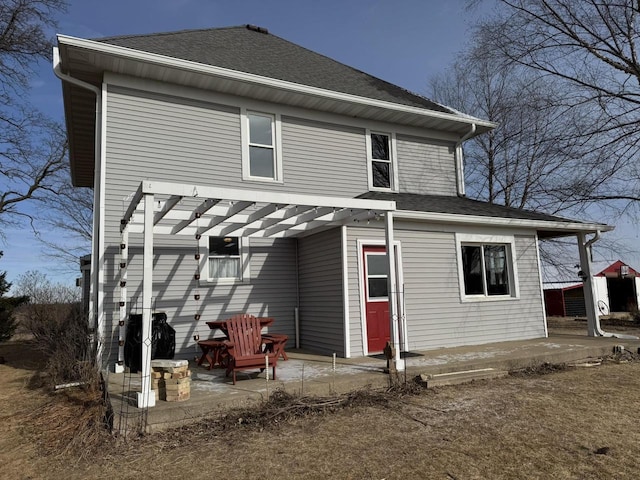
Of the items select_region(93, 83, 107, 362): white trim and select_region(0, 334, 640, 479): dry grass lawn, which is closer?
select_region(0, 334, 640, 479): dry grass lawn

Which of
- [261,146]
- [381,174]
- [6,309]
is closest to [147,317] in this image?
[261,146]

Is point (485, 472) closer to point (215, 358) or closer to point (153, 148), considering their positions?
point (215, 358)

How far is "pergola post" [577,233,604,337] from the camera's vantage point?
10297 mm

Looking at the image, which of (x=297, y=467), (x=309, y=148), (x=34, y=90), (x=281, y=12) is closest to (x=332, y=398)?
(x=297, y=467)

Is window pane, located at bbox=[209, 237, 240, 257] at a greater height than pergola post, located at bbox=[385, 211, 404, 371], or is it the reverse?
window pane, located at bbox=[209, 237, 240, 257]

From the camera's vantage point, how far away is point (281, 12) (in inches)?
512

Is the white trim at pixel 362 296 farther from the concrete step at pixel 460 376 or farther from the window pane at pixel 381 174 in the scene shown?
the window pane at pixel 381 174

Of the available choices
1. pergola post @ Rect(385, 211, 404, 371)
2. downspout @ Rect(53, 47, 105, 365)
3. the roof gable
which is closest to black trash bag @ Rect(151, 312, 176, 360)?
downspout @ Rect(53, 47, 105, 365)

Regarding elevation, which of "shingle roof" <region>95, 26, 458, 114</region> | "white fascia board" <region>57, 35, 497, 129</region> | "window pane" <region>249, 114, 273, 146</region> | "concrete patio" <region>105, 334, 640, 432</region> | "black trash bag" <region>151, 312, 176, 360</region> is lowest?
"concrete patio" <region>105, 334, 640, 432</region>

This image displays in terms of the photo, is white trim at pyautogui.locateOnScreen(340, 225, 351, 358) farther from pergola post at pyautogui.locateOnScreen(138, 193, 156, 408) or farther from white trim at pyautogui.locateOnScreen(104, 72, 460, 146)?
pergola post at pyautogui.locateOnScreen(138, 193, 156, 408)

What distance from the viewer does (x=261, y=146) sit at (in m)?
9.33

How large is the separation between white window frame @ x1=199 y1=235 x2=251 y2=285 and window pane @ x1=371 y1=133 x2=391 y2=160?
398 cm

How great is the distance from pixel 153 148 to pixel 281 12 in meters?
7.05

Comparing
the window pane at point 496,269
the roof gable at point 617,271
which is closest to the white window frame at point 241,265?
the window pane at point 496,269
